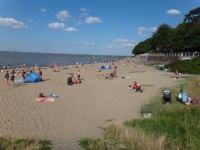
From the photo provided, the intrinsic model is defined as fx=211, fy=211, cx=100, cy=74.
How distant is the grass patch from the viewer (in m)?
6.37

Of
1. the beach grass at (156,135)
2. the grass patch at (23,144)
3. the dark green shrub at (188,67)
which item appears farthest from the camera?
the dark green shrub at (188,67)

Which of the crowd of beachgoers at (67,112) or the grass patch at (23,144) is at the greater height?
the grass patch at (23,144)

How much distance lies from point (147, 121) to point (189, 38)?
4758 centimetres

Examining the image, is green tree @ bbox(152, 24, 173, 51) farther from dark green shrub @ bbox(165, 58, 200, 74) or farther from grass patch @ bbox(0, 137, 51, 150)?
grass patch @ bbox(0, 137, 51, 150)

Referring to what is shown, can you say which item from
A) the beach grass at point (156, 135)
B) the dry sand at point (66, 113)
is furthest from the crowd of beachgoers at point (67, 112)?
the beach grass at point (156, 135)

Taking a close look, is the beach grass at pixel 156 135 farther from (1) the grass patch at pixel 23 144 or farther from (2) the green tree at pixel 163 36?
(2) the green tree at pixel 163 36

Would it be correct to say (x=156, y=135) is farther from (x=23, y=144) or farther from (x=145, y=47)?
(x=145, y=47)

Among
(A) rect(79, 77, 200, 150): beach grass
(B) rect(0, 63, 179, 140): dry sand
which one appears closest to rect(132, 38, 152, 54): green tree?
(B) rect(0, 63, 179, 140): dry sand

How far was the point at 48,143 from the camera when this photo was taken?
714 centimetres

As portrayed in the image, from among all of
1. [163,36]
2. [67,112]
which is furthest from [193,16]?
[67,112]

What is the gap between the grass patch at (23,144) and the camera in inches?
251

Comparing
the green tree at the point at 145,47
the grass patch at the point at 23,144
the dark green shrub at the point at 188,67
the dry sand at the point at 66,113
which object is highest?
the green tree at the point at 145,47

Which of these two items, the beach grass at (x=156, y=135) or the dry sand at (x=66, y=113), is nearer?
the beach grass at (x=156, y=135)

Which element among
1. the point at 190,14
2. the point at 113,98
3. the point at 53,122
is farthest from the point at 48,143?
the point at 190,14
